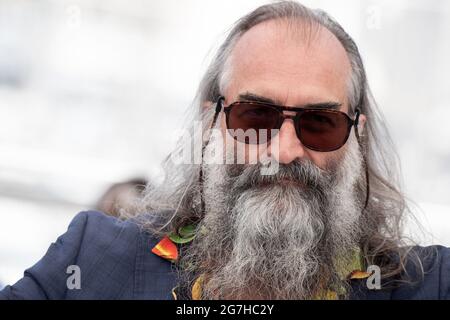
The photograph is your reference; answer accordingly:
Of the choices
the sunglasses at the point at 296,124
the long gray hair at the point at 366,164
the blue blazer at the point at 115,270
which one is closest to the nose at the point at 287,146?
the sunglasses at the point at 296,124

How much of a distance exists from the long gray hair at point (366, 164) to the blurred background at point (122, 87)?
8.28ft

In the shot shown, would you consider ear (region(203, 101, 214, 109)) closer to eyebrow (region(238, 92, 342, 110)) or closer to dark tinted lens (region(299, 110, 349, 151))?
eyebrow (region(238, 92, 342, 110))

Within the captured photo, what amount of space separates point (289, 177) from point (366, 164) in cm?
50

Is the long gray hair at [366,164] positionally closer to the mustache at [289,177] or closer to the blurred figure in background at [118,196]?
the mustache at [289,177]

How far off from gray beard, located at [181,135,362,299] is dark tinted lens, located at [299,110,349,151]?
0.07 m

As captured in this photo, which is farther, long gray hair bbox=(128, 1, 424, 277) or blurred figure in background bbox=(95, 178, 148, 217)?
blurred figure in background bbox=(95, 178, 148, 217)

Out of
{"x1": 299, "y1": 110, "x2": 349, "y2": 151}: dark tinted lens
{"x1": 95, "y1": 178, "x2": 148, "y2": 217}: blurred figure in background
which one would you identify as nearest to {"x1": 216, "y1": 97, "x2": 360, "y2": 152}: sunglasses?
{"x1": 299, "y1": 110, "x2": 349, "y2": 151}: dark tinted lens

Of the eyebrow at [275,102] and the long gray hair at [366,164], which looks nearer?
the eyebrow at [275,102]

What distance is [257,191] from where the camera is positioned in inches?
80.4

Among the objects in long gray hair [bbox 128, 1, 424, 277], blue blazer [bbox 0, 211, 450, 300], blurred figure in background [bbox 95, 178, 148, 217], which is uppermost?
long gray hair [bbox 128, 1, 424, 277]

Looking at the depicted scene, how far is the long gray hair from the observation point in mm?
2221

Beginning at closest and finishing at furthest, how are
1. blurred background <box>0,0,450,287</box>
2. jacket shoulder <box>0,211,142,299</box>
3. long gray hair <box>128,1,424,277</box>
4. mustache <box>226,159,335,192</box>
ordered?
jacket shoulder <box>0,211,142,299</box> → mustache <box>226,159,335,192</box> → long gray hair <box>128,1,424,277</box> → blurred background <box>0,0,450,287</box>

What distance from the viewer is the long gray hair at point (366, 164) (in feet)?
7.29
